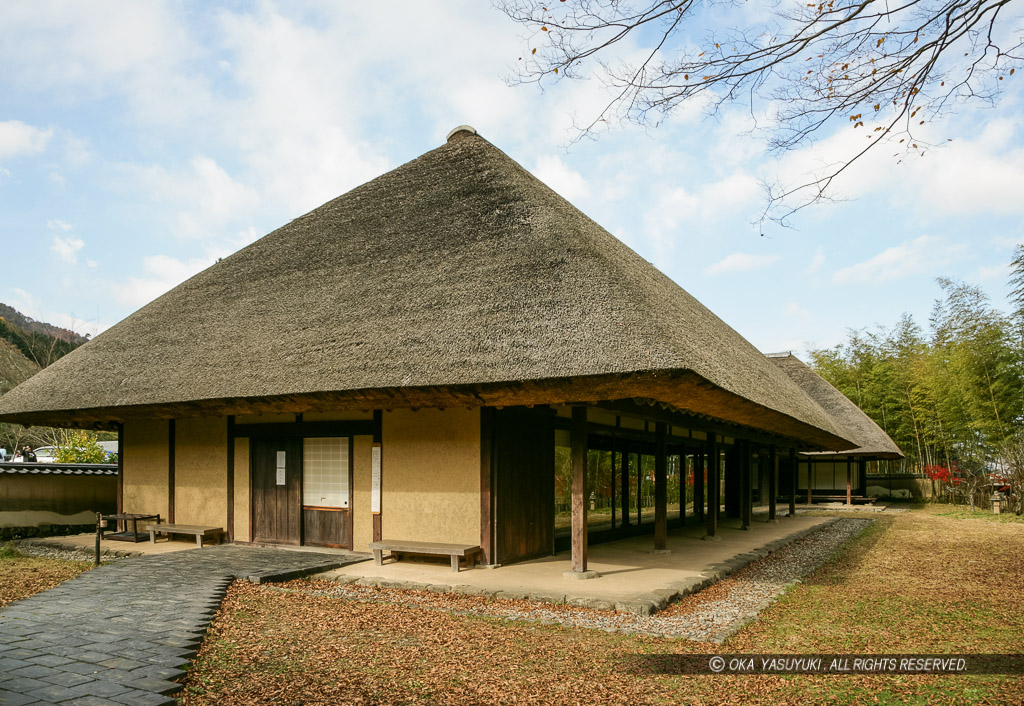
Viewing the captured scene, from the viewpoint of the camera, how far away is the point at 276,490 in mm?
10477

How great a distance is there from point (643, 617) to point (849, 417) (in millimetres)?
18537

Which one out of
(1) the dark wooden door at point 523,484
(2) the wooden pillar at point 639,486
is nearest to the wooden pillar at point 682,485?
(2) the wooden pillar at point 639,486

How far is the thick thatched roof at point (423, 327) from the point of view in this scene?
7.41 meters

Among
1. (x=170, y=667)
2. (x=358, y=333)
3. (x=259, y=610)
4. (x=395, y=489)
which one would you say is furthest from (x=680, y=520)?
(x=170, y=667)

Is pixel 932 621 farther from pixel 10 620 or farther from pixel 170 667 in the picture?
pixel 10 620

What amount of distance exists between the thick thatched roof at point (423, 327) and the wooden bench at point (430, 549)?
5.53 feet

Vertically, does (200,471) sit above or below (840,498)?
above

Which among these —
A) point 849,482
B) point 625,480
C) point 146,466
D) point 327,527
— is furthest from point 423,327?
point 849,482

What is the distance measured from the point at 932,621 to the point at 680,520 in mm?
8091

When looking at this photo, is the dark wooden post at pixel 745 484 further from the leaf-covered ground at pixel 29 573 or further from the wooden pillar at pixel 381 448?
the leaf-covered ground at pixel 29 573

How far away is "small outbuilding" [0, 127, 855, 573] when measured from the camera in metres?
7.75

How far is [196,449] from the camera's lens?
1134cm

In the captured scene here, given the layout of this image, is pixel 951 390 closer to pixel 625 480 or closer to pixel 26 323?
pixel 625 480

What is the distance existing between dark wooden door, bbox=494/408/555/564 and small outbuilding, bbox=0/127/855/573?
0.10ft
